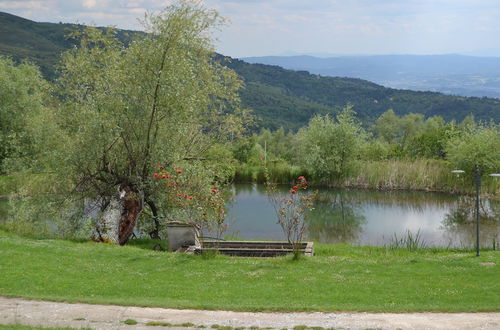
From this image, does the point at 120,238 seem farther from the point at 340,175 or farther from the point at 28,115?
the point at 340,175

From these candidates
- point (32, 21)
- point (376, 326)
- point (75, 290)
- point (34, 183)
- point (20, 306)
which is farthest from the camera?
point (32, 21)

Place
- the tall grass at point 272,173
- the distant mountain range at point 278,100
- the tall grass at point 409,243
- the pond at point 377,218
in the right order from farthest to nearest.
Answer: the distant mountain range at point 278,100, the tall grass at point 272,173, the pond at point 377,218, the tall grass at point 409,243

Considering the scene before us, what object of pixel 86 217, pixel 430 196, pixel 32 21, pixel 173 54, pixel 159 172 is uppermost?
pixel 32 21

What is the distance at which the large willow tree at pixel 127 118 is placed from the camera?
20.6m

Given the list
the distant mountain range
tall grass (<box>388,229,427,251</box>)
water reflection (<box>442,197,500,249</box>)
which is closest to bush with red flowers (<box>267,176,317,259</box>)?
tall grass (<box>388,229,427,251</box>)

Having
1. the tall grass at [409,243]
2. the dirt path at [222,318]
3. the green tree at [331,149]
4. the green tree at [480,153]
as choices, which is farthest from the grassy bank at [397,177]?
the dirt path at [222,318]

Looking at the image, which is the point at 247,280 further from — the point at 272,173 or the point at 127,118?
the point at 272,173

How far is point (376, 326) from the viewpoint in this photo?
10.3m

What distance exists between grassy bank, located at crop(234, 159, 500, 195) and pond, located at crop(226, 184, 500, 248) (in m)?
0.92

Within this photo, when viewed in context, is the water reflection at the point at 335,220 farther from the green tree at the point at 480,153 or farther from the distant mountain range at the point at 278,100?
the distant mountain range at the point at 278,100

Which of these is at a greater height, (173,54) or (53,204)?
(173,54)

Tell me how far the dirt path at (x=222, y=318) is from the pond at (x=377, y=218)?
45.1 feet

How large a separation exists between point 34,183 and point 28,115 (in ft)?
58.0

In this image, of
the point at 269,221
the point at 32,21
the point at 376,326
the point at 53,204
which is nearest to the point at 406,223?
the point at 269,221
